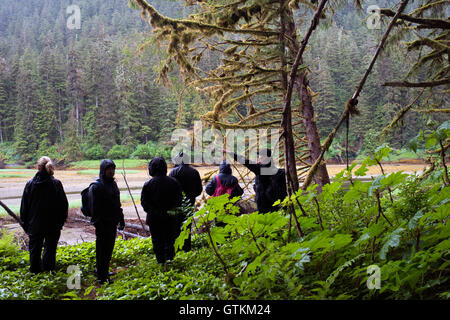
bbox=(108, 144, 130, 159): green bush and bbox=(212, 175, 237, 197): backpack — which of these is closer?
bbox=(212, 175, 237, 197): backpack

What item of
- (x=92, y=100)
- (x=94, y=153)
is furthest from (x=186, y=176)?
(x=92, y=100)

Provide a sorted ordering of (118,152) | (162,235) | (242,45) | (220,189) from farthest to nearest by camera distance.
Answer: (118,152), (220,189), (242,45), (162,235)

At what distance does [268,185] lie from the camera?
193 inches

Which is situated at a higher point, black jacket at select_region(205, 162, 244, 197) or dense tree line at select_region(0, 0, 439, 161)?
dense tree line at select_region(0, 0, 439, 161)

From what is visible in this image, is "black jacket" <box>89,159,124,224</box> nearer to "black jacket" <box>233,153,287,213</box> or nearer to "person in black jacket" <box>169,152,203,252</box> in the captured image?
"person in black jacket" <box>169,152,203,252</box>

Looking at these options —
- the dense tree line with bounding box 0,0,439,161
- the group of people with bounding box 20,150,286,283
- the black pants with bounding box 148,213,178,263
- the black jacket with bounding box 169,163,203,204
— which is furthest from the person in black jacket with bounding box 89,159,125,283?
the dense tree line with bounding box 0,0,439,161

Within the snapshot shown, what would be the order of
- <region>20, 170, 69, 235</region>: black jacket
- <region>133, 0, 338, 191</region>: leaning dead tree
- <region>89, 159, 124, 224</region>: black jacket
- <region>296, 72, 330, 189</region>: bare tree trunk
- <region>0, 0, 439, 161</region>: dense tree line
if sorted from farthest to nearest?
1. <region>0, 0, 439, 161</region>: dense tree line
2. <region>296, 72, 330, 189</region>: bare tree trunk
3. <region>133, 0, 338, 191</region>: leaning dead tree
4. <region>20, 170, 69, 235</region>: black jacket
5. <region>89, 159, 124, 224</region>: black jacket

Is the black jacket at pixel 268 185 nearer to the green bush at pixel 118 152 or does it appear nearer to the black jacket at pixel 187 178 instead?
the black jacket at pixel 187 178

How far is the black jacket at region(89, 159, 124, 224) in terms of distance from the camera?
181 inches

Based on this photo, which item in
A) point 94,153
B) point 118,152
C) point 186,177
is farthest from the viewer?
point 94,153

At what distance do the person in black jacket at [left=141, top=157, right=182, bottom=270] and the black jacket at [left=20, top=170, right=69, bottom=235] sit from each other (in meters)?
1.56

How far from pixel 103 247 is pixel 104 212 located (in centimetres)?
61

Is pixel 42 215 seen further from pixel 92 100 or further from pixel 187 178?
pixel 92 100
